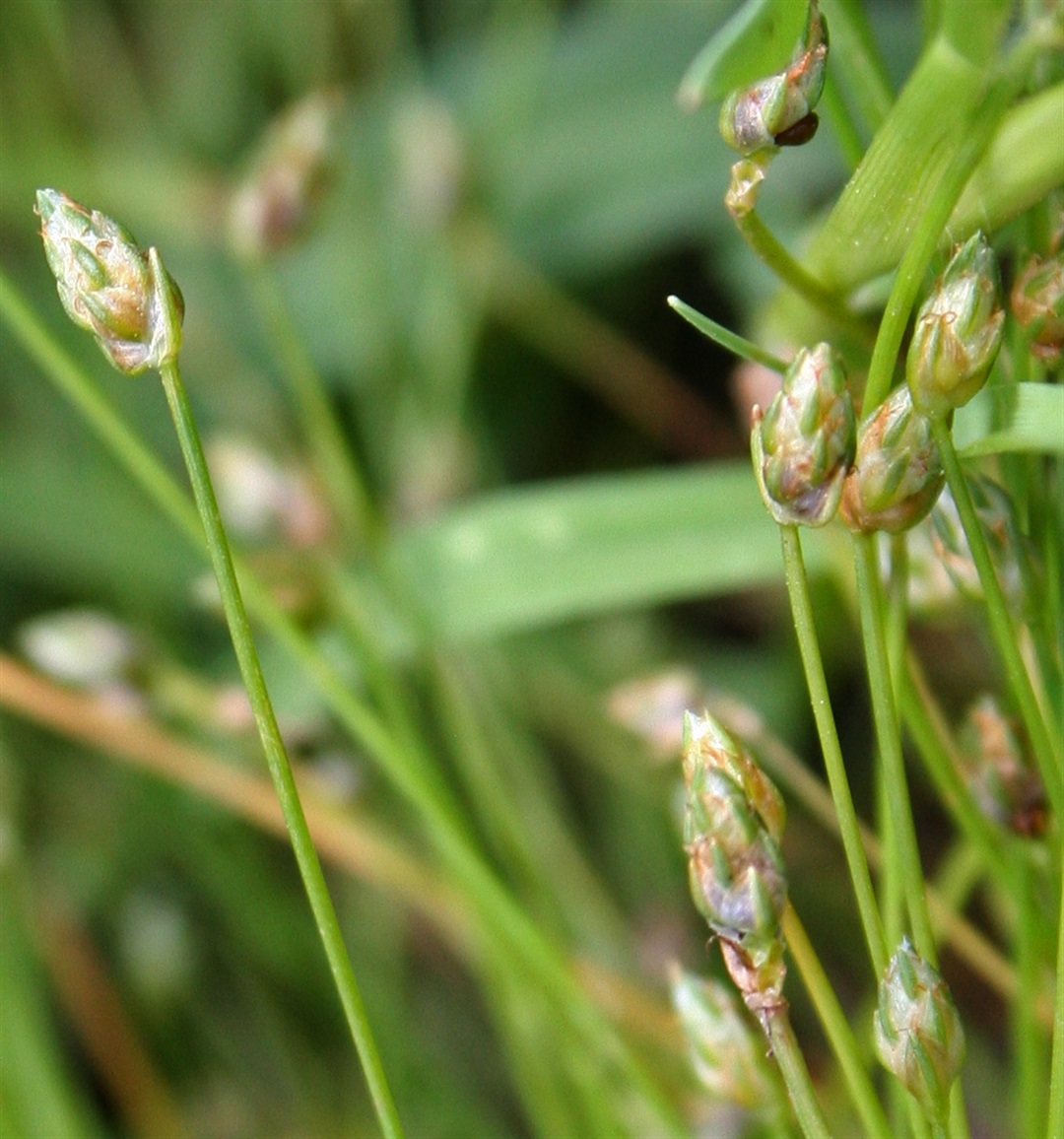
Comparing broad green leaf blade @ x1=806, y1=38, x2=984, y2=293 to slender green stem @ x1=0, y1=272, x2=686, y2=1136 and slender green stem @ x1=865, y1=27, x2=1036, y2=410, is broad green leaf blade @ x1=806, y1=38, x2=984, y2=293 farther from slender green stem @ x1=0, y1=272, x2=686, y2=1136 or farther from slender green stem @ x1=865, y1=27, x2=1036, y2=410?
slender green stem @ x1=0, y1=272, x2=686, y2=1136

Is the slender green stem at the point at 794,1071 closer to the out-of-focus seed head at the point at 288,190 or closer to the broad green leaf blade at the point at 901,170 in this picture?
the broad green leaf blade at the point at 901,170

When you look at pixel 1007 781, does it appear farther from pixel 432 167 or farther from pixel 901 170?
pixel 432 167

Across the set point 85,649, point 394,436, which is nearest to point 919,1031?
point 85,649

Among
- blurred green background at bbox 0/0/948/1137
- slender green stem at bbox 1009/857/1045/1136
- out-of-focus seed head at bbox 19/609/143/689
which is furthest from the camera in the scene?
blurred green background at bbox 0/0/948/1137

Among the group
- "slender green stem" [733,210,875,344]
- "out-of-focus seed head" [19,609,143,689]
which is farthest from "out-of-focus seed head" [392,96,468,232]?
"slender green stem" [733,210,875,344]

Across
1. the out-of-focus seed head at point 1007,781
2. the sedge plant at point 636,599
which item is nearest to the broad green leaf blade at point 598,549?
the sedge plant at point 636,599
